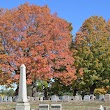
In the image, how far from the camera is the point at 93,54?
40.9 meters

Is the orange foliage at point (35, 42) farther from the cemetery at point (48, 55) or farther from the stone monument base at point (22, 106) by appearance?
the stone monument base at point (22, 106)

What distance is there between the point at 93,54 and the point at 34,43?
9963 mm

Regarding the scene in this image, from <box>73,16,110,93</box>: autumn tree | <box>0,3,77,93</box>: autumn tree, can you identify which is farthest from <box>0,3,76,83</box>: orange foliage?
<box>73,16,110,93</box>: autumn tree

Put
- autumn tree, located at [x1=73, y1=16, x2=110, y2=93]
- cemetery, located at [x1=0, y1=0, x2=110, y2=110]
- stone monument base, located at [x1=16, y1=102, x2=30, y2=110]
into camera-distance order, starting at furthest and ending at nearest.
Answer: autumn tree, located at [x1=73, y1=16, x2=110, y2=93]
cemetery, located at [x1=0, y1=0, x2=110, y2=110]
stone monument base, located at [x1=16, y1=102, x2=30, y2=110]

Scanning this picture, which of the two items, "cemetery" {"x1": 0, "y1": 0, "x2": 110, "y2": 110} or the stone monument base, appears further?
"cemetery" {"x1": 0, "y1": 0, "x2": 110, "y2": 110}

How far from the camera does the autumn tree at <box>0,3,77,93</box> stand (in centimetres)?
3325

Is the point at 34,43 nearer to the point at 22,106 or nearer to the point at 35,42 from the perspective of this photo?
the point at 35,42

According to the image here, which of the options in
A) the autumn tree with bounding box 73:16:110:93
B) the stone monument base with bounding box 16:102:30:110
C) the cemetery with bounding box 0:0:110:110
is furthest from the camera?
the autumn tree with bounding box 73:16:110:93

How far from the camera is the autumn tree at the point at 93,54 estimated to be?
3981cm

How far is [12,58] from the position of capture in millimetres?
32906

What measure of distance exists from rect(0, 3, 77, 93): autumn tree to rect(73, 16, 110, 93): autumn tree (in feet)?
11.8

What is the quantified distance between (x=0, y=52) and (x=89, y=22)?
→ 47.2 feet

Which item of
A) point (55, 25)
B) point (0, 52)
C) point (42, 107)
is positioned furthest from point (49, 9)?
point (42, 107)

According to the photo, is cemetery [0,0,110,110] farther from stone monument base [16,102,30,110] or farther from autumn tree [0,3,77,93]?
stone monument base [16,102,30,110]
